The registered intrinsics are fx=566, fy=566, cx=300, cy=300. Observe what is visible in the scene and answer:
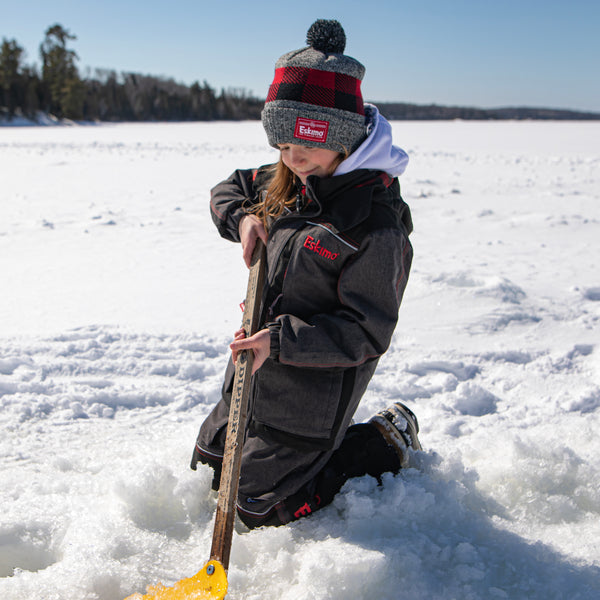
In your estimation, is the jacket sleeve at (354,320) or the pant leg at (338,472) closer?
the jacket sleeve at (354,320)

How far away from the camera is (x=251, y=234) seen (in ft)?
5.54

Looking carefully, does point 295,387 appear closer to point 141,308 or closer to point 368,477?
point 368,477

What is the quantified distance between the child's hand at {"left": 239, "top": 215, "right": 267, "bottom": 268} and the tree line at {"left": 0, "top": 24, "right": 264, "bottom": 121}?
46.5m

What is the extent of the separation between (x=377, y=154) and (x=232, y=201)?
1.93ft

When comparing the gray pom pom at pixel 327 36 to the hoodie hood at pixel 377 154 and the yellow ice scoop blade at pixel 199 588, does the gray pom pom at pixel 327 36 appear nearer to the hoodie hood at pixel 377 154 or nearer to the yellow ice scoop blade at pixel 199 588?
the hoodie hood at pixel 377 154

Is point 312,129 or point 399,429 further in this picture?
point 399,429

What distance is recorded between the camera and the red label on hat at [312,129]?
145 centimetres

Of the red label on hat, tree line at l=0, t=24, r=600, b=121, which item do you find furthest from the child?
tree line at l=0, t=24, r=600, b=121

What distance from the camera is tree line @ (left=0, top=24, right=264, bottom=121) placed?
43719mm

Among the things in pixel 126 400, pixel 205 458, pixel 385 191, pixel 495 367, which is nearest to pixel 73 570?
pixel 205 458

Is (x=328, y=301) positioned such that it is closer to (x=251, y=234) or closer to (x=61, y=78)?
(x=251, y=234)

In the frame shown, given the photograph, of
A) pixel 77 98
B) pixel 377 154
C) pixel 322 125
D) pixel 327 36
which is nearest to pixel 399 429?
pixel 377 154

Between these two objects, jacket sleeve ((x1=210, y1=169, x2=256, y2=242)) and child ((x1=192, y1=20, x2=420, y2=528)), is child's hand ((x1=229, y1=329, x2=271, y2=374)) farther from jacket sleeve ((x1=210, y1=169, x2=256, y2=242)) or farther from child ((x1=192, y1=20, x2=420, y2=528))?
jacket sleeve ((x1=210, y1=169, x2=256, y2=242))

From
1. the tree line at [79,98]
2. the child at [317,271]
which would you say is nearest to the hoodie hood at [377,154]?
the child at [317,271]
